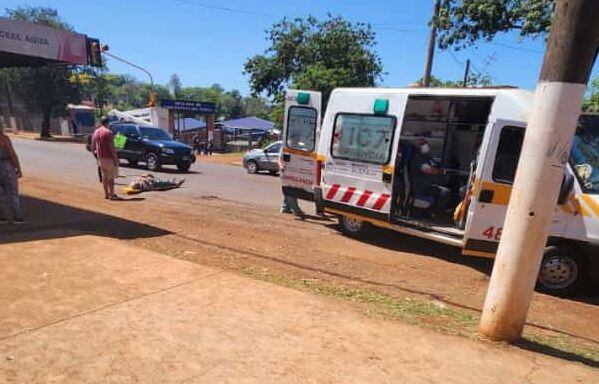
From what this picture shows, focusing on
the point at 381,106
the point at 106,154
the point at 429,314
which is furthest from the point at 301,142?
the point at 429,314

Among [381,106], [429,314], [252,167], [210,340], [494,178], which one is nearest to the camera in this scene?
[210,340]

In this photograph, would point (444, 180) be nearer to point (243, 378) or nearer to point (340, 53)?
point (243, 378)

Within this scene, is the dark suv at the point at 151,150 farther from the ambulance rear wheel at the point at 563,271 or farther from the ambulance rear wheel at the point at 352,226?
the ambulance rear wheel at the point at 563,271

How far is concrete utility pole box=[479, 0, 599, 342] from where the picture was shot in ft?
12.4

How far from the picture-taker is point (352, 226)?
898 cm

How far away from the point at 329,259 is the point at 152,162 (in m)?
13.2

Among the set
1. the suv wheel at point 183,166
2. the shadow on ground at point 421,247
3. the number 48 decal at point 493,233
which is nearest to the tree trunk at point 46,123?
the suv wheel at point 183,166

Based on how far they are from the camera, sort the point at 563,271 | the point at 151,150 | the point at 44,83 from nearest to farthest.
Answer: the point at 563,271
the point at 151,150
the point at 44,83

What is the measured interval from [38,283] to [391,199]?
5.13 m

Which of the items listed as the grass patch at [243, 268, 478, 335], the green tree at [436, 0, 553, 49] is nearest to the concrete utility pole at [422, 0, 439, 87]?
the green tree at [436, 0, 553, 49]

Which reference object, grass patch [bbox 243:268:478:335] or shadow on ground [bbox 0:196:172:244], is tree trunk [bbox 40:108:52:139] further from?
grass patch [bbox 243:268:478:335]

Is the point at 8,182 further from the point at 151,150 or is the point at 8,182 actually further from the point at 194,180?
the point at 151,150

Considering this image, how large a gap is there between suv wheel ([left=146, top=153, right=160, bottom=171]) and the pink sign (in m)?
9.01

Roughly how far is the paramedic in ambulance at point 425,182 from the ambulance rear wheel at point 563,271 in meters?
2.54
